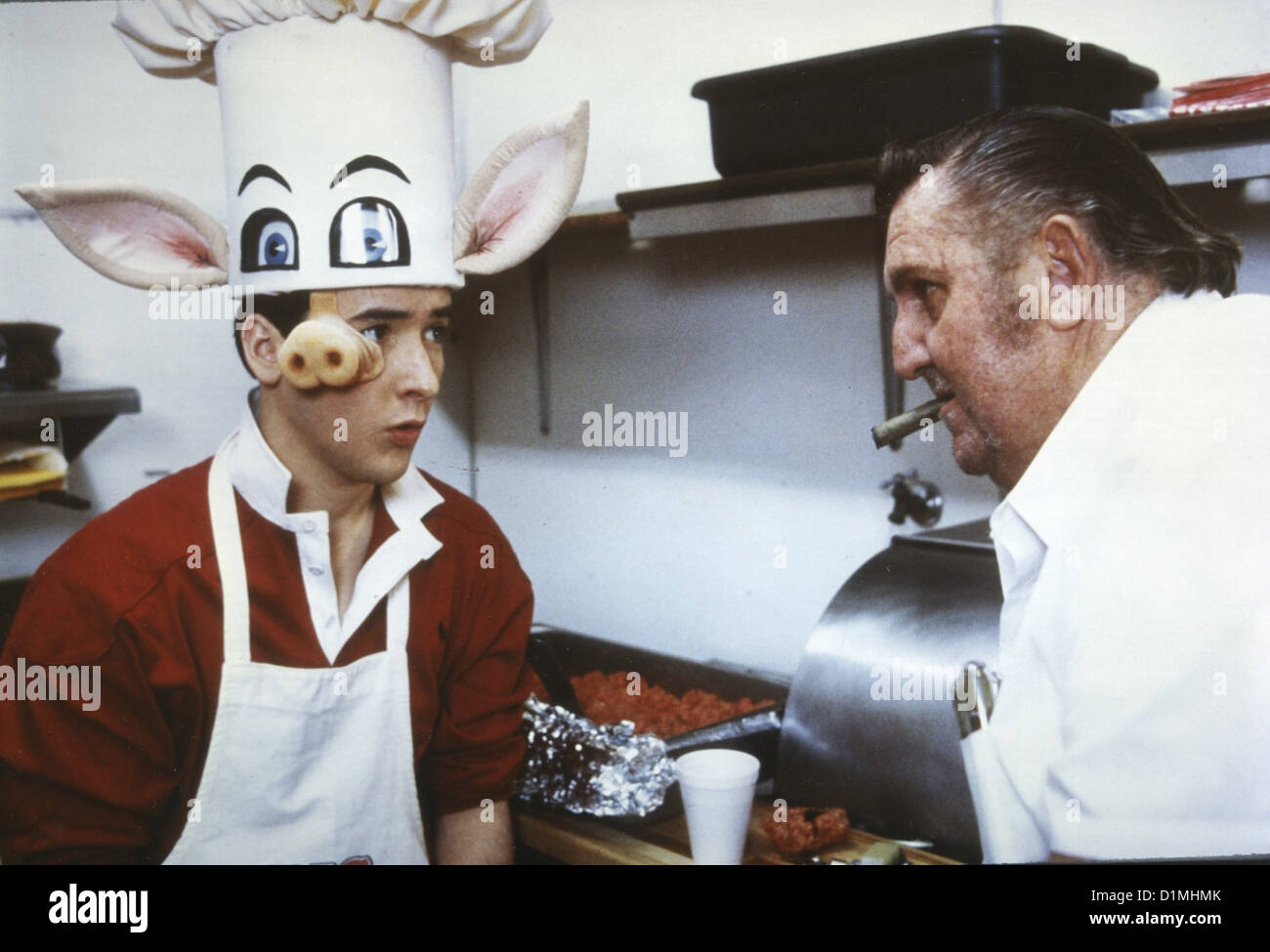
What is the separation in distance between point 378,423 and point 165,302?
380 mm

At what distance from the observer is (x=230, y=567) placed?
1099mm

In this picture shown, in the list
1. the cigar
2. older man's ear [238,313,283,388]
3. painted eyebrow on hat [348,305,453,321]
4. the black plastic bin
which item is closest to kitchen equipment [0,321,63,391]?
older man's ear [238,313,283,388]

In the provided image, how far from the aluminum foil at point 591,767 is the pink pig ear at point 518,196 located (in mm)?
572

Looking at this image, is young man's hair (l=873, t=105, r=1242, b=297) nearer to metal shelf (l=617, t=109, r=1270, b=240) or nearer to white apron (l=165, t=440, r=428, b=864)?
metal shelf (l=617, t=109, r=1270, b=240)

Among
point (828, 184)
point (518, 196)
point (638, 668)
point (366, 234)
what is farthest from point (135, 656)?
point (828, 184)

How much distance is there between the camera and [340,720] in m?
1.14

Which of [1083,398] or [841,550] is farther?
[841,550]

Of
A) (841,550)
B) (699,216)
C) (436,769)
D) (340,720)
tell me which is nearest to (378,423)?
(340,720)

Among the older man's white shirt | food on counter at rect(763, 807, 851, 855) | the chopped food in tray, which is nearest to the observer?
the older man's white shirt

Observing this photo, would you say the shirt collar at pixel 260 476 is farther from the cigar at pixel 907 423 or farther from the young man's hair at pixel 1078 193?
the young man's hair at pixel 1078 193

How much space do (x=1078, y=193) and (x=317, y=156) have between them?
30.3 inches

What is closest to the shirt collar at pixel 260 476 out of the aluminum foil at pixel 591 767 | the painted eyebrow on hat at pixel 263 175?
the painted eyebrow on hat at pixel 263 175

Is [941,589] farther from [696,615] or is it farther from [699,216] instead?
[699,216]

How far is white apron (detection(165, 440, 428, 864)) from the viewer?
109 cm
